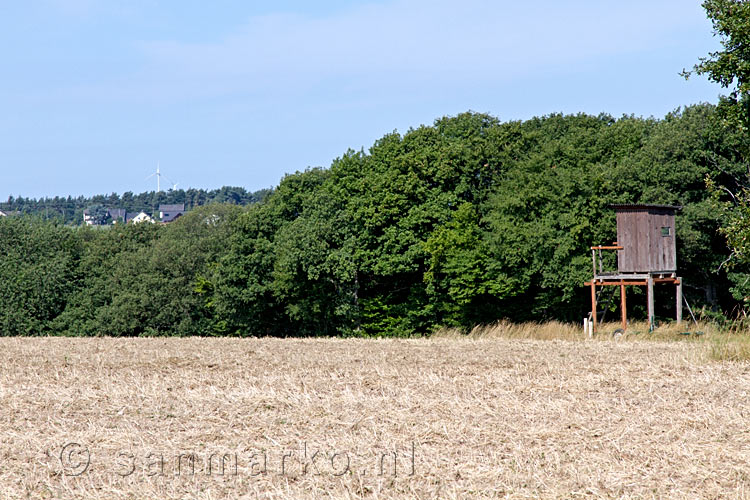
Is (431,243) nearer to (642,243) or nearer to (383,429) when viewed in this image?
(642,243)

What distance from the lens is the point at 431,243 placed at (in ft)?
167

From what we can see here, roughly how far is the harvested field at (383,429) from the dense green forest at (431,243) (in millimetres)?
26136

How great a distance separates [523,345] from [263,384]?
31.7 ft

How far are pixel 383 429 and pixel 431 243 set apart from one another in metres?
40.4

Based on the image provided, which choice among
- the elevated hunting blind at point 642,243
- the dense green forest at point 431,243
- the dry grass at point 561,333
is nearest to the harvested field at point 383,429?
the dry grass at point 561,333

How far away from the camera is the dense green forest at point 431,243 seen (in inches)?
1678

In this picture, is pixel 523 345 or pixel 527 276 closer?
pixel 523 345

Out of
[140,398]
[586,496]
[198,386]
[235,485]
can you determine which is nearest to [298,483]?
[235,485]

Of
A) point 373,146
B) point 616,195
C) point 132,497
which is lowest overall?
point 132,497

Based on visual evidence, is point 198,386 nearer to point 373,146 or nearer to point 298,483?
point 298,483

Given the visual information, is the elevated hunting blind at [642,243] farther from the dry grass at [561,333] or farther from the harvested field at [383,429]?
the harvested field at [383,429]

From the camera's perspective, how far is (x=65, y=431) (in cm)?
1102

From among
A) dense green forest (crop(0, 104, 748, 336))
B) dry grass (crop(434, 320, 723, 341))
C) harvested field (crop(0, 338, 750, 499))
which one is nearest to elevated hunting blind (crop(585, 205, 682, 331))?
dry grass (crop(434, 320, 723, 341))

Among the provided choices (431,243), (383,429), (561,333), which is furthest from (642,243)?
(383,429)
